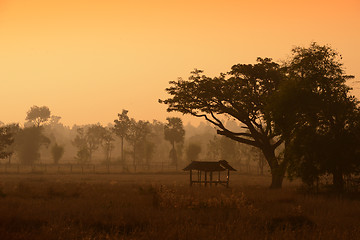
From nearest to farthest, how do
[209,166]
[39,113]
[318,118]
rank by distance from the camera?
[318,118] → [209,166] → [39,113]

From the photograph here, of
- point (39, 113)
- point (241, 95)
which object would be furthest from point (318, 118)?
point (39, 113)

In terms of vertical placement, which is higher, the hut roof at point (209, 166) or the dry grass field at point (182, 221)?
the hut roof at point (209, 166)

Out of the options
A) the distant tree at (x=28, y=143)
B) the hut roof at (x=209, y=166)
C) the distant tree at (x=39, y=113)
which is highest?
the distant tree at (x=39, y=113)

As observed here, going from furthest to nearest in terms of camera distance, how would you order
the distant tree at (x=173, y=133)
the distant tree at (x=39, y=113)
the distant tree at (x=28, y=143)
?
1. the distant tree at (x=39, y=113)
2. the distant tree at (x=173, y=133)
3. the distant tree at (x=28, y=143)

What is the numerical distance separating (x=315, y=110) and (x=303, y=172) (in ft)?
14.2

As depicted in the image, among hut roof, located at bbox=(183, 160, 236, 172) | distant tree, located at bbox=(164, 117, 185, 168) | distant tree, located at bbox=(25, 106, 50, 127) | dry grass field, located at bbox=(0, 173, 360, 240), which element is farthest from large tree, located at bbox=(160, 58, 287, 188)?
distant tree, located at bbox=(25, 106, 50, 127)

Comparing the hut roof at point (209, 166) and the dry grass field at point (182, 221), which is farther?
the hut roof at point (209, 166)

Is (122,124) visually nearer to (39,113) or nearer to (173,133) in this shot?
(173,133)

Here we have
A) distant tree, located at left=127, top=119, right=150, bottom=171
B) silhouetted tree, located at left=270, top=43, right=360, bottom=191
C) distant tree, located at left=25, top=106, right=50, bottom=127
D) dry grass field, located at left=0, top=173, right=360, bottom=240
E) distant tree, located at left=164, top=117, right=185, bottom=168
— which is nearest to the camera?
dry grass field, located at left=0, top=173, right=360, bottom=240

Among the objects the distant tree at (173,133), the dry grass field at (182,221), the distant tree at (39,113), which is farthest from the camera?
the distant tree at (39,113)

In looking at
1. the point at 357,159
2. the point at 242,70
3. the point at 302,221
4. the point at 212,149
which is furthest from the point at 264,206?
the point at 212,149

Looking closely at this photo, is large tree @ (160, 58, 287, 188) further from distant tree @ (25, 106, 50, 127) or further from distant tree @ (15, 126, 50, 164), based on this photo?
distant tree @ (25, 106, 50, 127)

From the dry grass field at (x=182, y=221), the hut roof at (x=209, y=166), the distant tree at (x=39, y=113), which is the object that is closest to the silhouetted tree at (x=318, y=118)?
the dry grass field at (x=182, y=221)

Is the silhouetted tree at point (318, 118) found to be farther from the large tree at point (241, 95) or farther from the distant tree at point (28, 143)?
the distant tree at point (28, 143)
